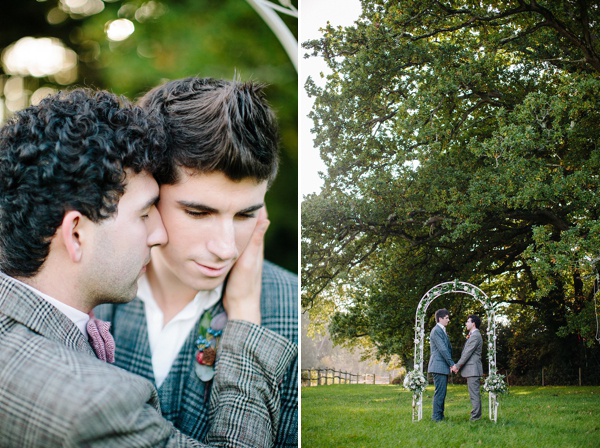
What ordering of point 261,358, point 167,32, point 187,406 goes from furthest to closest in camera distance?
1. point 167,32
2. point 187,406
3. point 261,358

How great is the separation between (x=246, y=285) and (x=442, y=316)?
4.17 feet

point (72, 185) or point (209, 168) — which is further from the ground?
point (209, 168)

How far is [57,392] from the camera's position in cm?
160

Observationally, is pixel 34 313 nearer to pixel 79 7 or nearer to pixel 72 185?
pixel 72 185

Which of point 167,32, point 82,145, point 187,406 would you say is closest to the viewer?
point 82,145

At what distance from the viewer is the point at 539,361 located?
2.91 meters

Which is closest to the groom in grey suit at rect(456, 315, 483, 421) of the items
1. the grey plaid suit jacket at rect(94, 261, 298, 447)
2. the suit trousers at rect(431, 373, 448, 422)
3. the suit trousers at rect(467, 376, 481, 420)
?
the suit trousers at rect(467, 376, 481, 420)

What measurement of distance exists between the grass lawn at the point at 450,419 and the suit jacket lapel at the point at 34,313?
1797mm

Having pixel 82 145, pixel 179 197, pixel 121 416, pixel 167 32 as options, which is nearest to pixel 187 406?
pixel 121 416

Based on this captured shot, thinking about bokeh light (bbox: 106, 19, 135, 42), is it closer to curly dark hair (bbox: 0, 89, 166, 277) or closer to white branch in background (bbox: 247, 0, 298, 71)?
white branch in background (bbox: 247, 0, 298, 71)

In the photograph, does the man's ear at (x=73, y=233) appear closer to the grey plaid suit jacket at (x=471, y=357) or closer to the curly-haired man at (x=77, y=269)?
the curly-haired man at (x=77, y=269)

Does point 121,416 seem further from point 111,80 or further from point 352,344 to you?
point 111,80

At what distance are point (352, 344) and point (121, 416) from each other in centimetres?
191

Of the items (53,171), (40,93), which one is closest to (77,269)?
(53,171)
